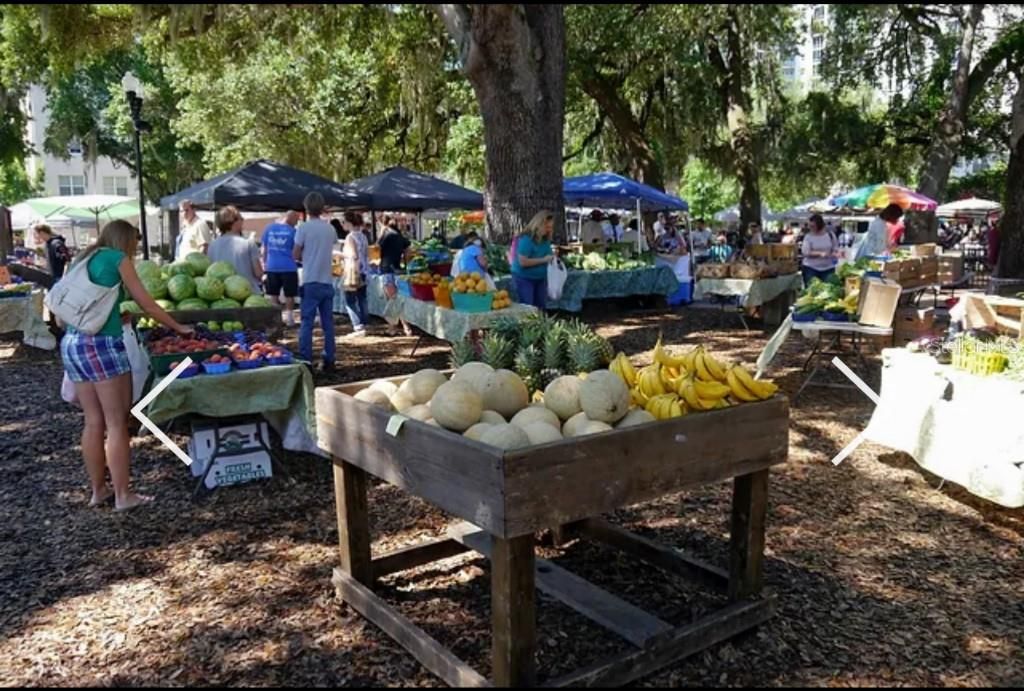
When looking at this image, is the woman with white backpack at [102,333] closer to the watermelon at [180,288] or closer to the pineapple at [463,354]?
the pineapple at [463,354]

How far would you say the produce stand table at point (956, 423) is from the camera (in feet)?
14.0

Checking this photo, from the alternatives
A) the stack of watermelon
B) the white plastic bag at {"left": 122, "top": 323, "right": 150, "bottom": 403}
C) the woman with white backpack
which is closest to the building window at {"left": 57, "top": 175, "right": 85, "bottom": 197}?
the stack of watermelon

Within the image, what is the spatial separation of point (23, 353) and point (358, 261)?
4.57m

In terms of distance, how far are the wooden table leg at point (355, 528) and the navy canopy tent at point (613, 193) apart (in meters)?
12.6

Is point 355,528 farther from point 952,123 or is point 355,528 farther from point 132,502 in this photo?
point 952,123

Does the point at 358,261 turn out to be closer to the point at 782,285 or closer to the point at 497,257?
the point at 497,257

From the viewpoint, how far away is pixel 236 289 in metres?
7.03

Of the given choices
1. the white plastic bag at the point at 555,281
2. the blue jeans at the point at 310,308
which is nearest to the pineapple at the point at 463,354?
the blue jeans at the point at 310,308

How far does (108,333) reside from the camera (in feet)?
14.8

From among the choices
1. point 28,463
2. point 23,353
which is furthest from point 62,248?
point 28,463

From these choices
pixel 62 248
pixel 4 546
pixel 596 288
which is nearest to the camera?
pixel 4 546

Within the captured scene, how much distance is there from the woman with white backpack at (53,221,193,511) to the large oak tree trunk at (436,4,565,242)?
7041 millimetres

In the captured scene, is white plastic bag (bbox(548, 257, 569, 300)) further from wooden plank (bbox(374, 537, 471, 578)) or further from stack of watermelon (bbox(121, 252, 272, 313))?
wooden plank (bbox(374, 537, 471, 578))

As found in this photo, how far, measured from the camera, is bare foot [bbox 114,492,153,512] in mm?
4848
